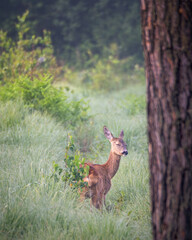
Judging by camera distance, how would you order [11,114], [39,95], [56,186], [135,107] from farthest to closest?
[135,107] → [39,95] → [11,114] → [56,186]

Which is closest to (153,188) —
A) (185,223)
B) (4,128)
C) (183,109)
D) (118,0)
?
(185,223)

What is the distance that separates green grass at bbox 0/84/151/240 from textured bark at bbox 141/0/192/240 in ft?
2.47

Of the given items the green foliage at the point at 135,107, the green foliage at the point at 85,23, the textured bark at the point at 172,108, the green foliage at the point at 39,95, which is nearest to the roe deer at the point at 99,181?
the textured bark at the point at 172,108

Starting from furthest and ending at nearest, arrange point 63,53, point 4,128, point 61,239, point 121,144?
1. point 63,53
2. point 4,128
3. point 121,144
4. point 61,239

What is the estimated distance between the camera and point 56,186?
3529mm

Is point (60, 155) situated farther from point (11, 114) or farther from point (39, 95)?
point (39, 95)

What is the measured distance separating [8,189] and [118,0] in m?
16.2

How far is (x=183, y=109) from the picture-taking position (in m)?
2.15

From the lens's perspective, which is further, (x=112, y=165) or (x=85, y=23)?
(x=85, y=23)

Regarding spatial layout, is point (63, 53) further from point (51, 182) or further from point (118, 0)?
point (51, 182)

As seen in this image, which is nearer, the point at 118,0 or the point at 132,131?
the point at 132,131

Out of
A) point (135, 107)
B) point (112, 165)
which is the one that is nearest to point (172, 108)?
point (112, 165)

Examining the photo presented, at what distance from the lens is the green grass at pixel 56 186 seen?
2.88 meters

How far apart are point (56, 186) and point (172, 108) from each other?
1.80 metres
